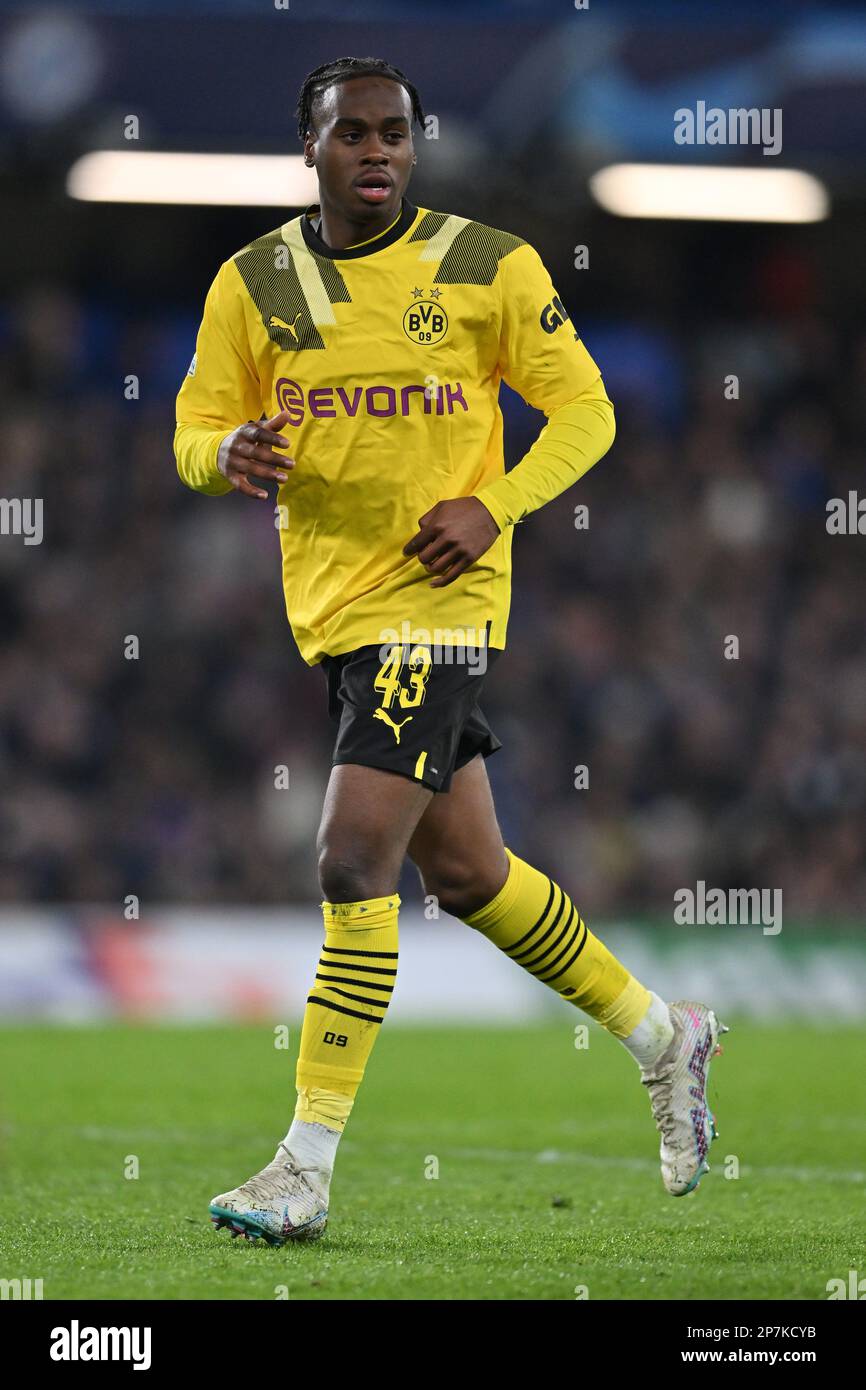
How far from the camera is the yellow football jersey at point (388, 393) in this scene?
4.55 meters

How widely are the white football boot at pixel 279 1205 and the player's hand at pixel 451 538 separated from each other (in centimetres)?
135

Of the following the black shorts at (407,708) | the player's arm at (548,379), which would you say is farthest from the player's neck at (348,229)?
the black shorts at (407,708)

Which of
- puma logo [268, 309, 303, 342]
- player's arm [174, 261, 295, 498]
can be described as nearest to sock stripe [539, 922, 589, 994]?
player's arm [174, 261, 295, 498]

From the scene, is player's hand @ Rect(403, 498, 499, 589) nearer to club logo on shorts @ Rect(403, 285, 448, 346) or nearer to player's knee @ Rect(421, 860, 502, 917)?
club logo on shorts @ Rect(403, 285, 448, 346)

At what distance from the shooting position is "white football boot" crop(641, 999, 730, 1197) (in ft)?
15.5

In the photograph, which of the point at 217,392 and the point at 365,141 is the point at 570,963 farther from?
the point at 365,141

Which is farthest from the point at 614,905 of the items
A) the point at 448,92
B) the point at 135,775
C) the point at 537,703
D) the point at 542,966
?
the point at 542,966

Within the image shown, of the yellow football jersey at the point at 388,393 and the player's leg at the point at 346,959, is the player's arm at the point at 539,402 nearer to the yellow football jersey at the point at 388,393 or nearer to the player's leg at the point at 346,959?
the yellow football jersey at the point at 388,393

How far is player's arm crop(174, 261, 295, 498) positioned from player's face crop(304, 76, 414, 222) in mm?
366

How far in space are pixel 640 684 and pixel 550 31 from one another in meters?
4.81

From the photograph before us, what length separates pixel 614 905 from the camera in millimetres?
13844

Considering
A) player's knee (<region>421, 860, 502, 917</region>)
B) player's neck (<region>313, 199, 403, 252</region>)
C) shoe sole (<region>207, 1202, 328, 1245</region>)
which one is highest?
player's neck (<region>313, 199, 403, 252</region>)

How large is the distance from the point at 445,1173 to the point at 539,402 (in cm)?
235
